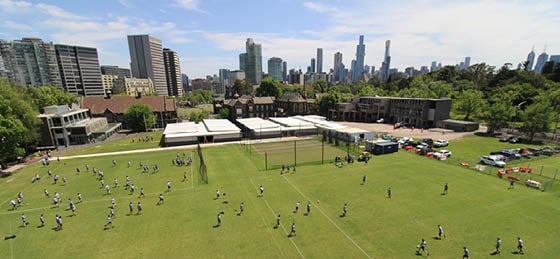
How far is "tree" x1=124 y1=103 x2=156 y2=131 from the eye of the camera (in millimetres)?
65312

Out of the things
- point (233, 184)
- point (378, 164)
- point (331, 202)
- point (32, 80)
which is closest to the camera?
point (331, 202)

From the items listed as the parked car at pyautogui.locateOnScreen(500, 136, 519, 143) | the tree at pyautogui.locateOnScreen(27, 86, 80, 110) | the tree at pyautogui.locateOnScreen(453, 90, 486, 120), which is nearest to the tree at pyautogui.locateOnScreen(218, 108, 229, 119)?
the tree at pyautogui.locateOnScreen(27, 86, 80, 110)

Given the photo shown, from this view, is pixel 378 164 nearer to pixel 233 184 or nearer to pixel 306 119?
pixel 233 184

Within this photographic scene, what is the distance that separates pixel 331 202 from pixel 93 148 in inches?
2027

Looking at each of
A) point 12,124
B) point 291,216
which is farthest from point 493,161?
point 12,124

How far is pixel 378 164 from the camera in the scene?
36.4m

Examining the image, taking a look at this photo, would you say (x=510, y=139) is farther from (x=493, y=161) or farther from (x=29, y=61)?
(x=29, y=61)

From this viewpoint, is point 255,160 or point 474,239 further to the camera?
point 255,160

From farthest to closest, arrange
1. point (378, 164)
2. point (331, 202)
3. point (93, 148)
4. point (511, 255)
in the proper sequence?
point (93, 148), point (378, 164), point (331, 202), point (511, 255)

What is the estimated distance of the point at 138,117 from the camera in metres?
65.5

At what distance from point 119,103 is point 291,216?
7397 centimetres

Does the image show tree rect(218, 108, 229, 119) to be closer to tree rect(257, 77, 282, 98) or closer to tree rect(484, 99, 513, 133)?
tree rect(257, 77, 282, 98)

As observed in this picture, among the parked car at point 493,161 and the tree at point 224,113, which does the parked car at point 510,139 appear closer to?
the parked car at point 493,161

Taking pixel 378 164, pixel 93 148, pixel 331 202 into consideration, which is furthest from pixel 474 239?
pixel 93 148
